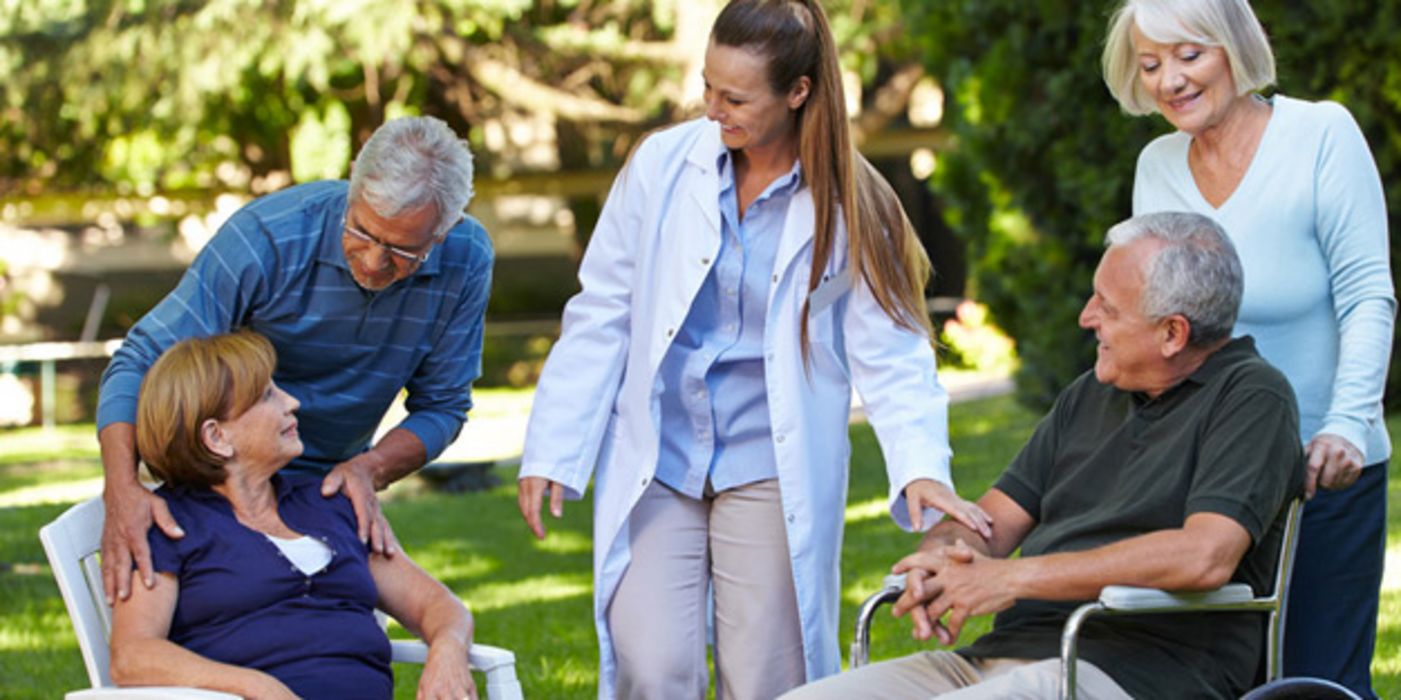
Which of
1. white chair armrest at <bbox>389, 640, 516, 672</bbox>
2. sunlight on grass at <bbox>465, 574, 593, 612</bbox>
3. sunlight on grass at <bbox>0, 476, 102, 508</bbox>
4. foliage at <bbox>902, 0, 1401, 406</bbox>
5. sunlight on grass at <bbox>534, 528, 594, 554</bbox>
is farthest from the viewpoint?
sunlight on grass at <bbox>0, 476, 102, 508</bbox>

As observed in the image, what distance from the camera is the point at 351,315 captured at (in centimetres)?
341

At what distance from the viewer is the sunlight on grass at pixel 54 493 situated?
10066mm

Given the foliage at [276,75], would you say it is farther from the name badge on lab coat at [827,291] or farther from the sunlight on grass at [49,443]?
the name badge on lab coat at [827,291]

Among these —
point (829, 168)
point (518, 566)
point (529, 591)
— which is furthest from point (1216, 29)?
point (518, 566)

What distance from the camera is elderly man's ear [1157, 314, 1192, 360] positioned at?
298 centimetres

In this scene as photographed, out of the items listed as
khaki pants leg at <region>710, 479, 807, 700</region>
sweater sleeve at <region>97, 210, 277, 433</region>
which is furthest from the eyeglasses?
khaki pants leg at <region>710, 479, 807, 700</region>

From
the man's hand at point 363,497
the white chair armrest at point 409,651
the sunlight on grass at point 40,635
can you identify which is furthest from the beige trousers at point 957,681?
the sunlight on grass at point 40,635

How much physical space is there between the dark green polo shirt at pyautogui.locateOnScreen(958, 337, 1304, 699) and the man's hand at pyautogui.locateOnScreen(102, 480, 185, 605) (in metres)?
1.35

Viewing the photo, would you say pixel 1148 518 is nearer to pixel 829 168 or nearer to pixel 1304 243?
pixel 1304 243

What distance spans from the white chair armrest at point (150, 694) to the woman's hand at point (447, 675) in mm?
379

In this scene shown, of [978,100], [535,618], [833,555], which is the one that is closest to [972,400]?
[978,100]

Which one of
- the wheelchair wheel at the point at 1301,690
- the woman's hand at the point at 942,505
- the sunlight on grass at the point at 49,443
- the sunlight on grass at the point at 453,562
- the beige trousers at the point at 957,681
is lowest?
the sunlight on grass at the point at 49,443

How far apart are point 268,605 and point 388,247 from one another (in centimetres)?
64

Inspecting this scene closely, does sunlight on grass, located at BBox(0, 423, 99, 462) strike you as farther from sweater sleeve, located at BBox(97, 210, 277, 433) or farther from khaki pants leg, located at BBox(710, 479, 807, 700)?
khaki pants leg, located at BBox(710, 479, 807, 700)
